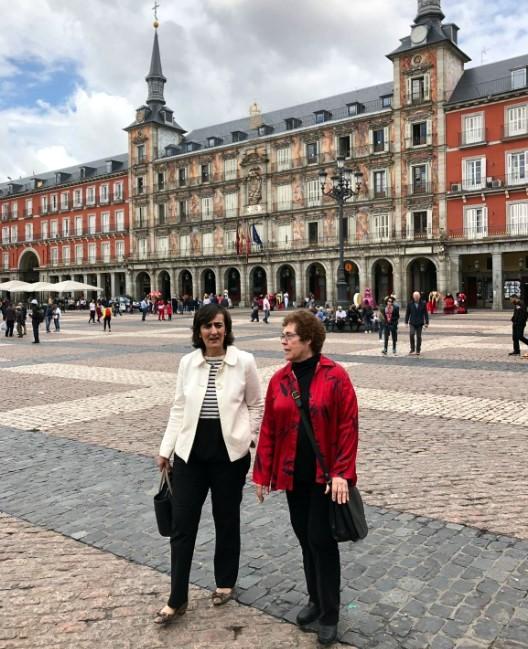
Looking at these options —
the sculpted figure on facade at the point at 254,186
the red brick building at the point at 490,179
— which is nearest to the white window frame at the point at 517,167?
the red brick building at the point at 490,179

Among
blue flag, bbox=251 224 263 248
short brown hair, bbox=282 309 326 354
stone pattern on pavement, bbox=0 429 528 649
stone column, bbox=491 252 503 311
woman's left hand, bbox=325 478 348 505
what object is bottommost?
stone pattern on pavement, bbox=0 429 528 649

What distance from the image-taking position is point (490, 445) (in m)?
5.98

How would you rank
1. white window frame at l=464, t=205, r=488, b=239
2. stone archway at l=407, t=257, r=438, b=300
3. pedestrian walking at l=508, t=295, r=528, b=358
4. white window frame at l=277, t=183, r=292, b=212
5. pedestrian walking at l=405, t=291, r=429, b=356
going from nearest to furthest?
pedestrian walking at l=508, t=295, r=528, b=358 < pedestrian walking at l=405, t=291, r=429, b=356 < white window frame at l=464, t=205, r=488, b=239 < stone archway at l=407, t=257, r=438, b=300 < white window frame at l=277, t=183, r=292, b=212

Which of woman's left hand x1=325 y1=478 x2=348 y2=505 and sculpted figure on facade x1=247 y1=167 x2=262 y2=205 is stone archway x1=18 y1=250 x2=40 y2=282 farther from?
woman's left hand x1=325 y1=478 x2=348 y2=505

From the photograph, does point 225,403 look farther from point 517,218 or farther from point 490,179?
point 490,179

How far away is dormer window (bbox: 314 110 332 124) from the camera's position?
147 feet

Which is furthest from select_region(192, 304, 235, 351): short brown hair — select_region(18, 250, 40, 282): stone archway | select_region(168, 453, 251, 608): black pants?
select_region(18, 250, 40, 282): stone archway

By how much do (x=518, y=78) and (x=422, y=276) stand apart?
45.6 ft

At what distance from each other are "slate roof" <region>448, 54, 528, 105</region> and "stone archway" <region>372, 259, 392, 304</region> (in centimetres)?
1191

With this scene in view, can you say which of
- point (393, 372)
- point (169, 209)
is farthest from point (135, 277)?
point (393, 372)

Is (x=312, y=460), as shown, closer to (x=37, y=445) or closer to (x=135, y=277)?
(x=37, y=445)

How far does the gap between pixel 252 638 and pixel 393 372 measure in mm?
8961

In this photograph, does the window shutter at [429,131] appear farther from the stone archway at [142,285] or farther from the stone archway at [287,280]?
the stone archway at [142,285]

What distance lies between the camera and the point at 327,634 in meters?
2.70
